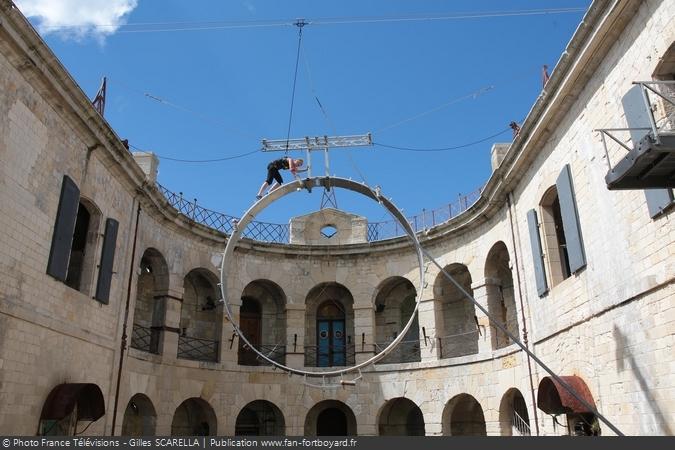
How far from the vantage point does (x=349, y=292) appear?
20.8 meters

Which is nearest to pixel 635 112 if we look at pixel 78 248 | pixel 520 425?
pixel 520 425

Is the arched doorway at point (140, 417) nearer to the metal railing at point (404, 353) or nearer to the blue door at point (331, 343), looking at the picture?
the blue door at point (331, 343)

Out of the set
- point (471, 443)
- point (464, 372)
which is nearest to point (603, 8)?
point (471, 443)

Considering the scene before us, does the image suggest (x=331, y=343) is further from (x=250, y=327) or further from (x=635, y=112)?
(x=635, y=112)

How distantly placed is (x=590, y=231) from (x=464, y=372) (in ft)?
24.4

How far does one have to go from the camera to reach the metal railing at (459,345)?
60.4 ft

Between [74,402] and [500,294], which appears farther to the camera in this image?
[500,294]

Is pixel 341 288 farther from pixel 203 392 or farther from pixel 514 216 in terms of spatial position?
pixel 514 216

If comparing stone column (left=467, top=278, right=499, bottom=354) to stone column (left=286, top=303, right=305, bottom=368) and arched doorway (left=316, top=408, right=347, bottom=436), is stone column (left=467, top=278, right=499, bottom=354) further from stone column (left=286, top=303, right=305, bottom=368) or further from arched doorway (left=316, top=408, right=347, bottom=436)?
arched doorway (left=316, top=408, right=347, bottom=436)

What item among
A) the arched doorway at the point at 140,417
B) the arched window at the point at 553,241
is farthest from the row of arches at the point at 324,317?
the arched window at the point at 553,241

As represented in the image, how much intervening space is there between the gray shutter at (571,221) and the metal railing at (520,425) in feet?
19.7

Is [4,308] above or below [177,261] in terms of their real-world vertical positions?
below

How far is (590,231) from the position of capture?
10836mm

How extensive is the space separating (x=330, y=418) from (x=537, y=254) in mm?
10464
